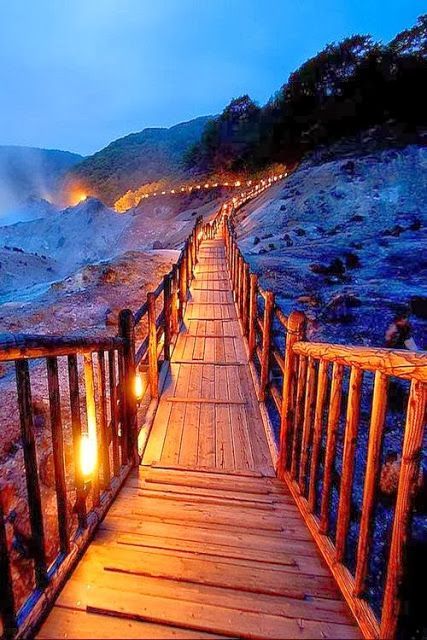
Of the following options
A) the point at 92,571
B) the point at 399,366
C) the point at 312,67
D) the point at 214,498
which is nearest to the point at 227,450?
the point at 214,498

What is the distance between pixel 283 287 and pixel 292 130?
35.2 metres

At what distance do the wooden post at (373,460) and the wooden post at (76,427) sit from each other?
59.7 inches

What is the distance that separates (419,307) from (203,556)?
786 centimetres

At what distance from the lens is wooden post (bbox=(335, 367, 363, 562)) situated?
6.01 feet

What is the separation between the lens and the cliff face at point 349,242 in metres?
8.28

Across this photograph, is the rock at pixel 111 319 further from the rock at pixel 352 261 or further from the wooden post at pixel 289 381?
the rock at pixel 352 261

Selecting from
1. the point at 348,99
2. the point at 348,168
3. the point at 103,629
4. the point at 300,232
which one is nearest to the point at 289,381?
the point at 103,629

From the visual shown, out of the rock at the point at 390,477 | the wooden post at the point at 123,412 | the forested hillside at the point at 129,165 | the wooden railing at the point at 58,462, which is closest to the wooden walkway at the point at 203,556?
the wooden railing at the point at 58,462

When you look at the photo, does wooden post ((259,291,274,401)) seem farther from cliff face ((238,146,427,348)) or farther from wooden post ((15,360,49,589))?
wooden post ((15,360,49,589))

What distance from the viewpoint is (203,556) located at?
2176mm

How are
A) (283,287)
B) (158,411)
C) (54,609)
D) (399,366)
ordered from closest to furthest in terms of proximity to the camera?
1. (399,366)
2. (54,609)
3. (158,411)
4. (283,287)

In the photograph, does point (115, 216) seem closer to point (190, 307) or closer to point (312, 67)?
point (312, 67)

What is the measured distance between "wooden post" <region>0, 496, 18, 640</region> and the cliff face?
6.67 meters

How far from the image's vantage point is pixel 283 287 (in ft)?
35.4
